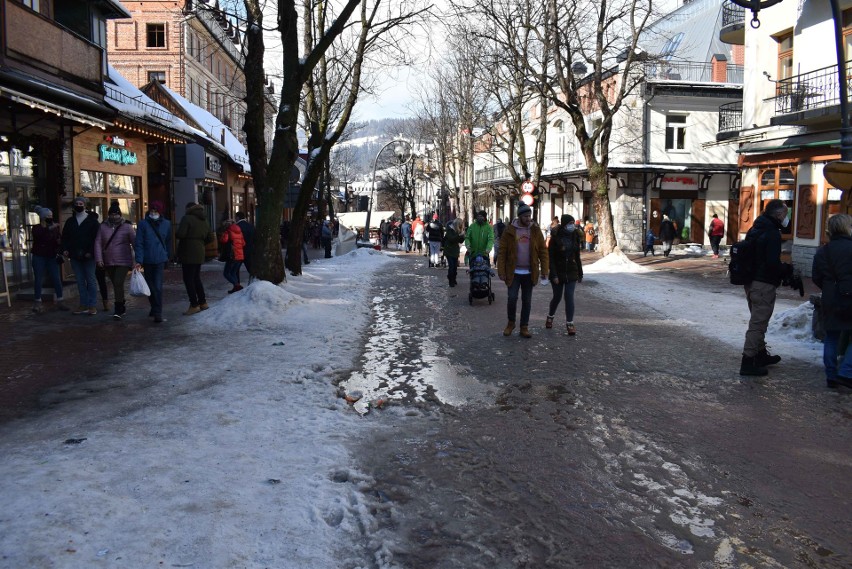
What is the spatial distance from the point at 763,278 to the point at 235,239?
10.7 metres

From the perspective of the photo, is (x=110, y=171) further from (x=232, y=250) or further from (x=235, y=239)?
(x=232, y=250)

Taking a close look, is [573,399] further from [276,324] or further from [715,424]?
[276,324]

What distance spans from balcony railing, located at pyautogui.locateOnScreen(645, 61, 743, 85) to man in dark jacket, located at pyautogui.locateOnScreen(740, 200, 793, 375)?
95.8ft

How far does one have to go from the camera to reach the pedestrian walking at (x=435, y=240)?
2255 centimetres

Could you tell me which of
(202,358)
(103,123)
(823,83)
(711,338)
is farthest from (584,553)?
(823,83)

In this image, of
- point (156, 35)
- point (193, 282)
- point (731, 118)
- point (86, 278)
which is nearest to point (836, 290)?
point (193, 282)

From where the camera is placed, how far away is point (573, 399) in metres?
6.72

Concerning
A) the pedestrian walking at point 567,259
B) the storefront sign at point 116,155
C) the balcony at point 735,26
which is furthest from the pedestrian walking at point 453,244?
the balcony at point 735,26

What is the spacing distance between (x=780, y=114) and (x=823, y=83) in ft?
6.07

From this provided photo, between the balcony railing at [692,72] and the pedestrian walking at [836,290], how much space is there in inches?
1168

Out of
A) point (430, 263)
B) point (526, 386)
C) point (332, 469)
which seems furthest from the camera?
point (430, 263)

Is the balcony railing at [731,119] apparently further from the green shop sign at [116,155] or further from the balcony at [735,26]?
the green shop sign at [116,155]

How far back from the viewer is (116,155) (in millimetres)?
18422

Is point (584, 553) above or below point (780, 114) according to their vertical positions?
below
